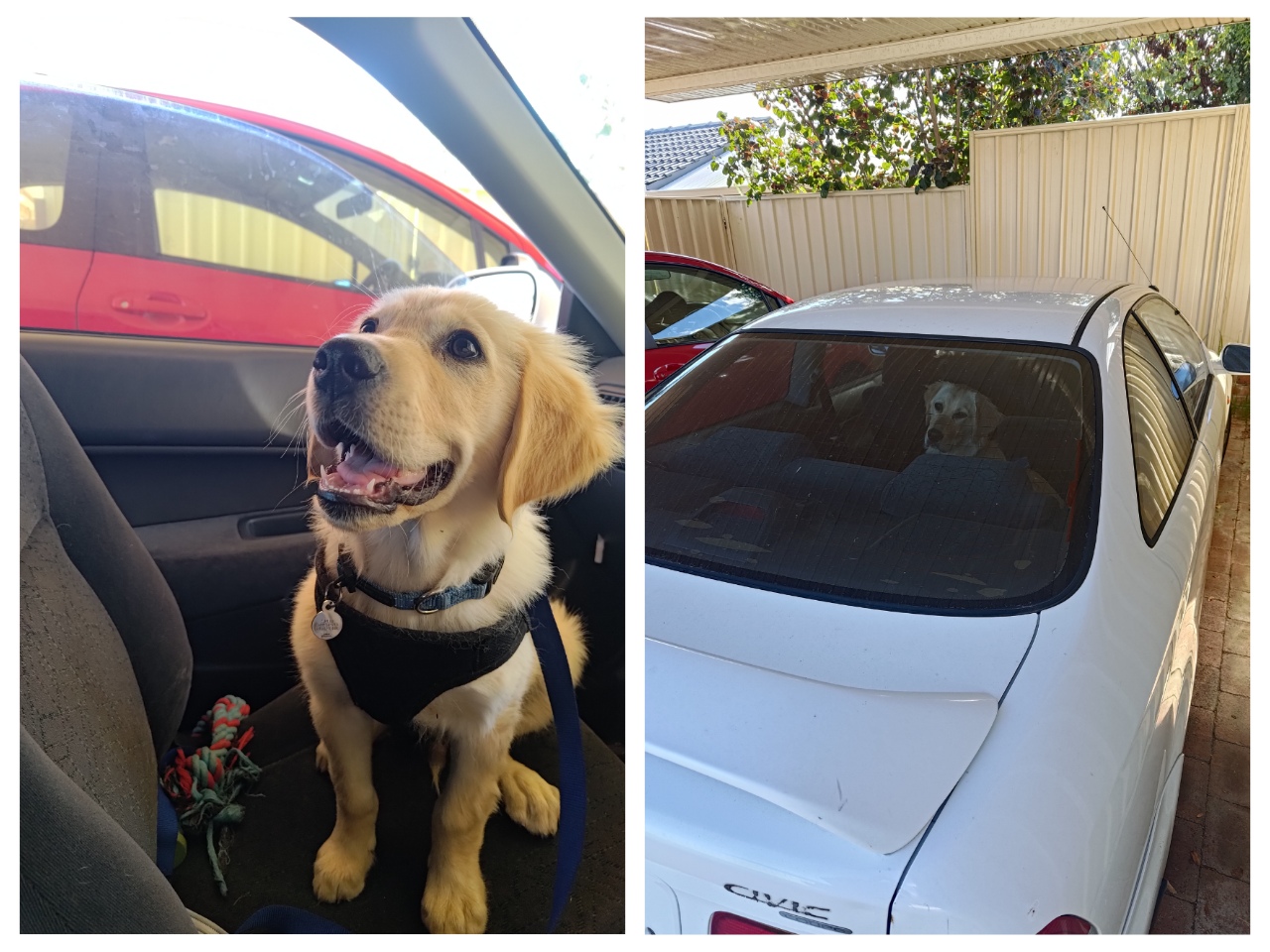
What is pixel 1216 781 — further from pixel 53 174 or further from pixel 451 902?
pixel 53 174

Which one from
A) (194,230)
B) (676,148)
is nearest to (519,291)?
(194,230)

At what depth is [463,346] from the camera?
0.89m

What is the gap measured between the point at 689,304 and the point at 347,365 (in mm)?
2898

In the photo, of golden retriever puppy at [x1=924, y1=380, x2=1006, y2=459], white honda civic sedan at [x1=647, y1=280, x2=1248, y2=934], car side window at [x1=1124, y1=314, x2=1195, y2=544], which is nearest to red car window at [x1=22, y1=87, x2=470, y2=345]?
white honda civic sedan at [x1=647, y1=280, x2=1248, y2=934]

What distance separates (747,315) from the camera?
392 centimetres

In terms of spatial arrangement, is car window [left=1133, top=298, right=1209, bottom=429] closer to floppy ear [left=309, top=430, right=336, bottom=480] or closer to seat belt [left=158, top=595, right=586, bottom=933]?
seat belt [left=158, top=595, right=586, bottom=933]

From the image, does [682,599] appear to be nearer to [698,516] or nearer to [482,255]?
[698,516]

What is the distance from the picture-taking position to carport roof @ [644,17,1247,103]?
10.4 feet

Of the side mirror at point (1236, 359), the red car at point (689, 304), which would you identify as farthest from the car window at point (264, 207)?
the side mirror at point (1236, 359)

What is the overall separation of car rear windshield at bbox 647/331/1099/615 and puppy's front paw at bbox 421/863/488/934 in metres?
0.63

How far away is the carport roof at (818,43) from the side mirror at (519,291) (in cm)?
210

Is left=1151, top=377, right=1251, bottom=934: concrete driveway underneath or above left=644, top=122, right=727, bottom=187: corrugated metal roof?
underneath

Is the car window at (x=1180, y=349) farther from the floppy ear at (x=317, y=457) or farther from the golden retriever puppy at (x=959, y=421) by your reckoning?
the floppy ear at (x=317, y=457)
